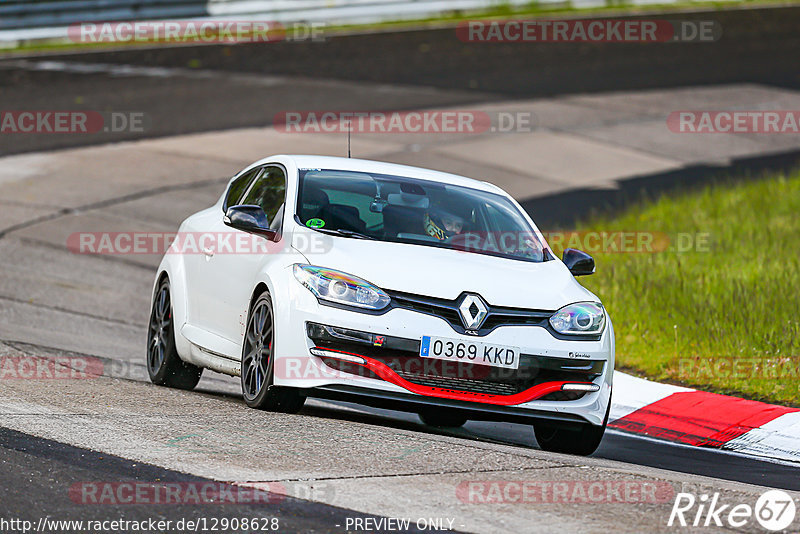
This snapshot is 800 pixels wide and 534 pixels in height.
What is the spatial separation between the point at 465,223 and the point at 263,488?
3018mm

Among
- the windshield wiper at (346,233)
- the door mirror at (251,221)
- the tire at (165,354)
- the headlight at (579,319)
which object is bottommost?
the tire at (165,354)

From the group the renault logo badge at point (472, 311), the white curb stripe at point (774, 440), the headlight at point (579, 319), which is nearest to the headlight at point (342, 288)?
the renault logo badge at point (472, 311)

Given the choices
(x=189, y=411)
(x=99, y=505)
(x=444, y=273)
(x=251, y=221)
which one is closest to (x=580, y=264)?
(x=444, y=273)

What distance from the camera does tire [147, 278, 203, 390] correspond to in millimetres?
9094

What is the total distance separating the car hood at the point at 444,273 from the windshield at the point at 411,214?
0.25 m

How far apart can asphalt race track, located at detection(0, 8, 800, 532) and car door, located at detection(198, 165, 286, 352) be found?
515 millimetres

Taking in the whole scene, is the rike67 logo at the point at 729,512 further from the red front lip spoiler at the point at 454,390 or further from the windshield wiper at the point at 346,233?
the windshield wiper at the point at 346,233

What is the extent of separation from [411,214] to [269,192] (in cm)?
105

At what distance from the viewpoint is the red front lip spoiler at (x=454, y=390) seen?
23.4ft

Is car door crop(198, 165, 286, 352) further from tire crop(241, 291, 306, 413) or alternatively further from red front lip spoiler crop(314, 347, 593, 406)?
red front lip spoiler crop(314, 347, 593, 406)

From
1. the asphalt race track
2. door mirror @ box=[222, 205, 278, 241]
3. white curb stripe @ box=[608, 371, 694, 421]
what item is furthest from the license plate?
white curb stripe @ box=[608, 371, 694, 421]

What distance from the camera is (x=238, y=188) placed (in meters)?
9.35

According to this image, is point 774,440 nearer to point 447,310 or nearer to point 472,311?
point 472,311

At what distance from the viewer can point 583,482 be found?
616cm
